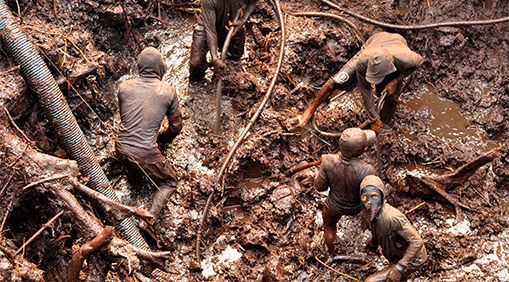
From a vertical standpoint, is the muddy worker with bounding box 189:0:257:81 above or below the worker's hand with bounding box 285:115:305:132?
above

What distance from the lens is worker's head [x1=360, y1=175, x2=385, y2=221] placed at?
5.68 m

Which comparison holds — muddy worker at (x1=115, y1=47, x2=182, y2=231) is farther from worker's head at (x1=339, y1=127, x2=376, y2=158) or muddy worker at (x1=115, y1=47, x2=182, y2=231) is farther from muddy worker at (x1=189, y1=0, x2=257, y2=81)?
worker's head at (x1=339, y1=127, x2=376, y2=158)

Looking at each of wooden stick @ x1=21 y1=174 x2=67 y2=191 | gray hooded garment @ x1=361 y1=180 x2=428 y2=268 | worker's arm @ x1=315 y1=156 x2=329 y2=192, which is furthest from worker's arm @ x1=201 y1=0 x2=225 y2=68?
gray hooded garment @ x1=361 y1=180 x2=428 y2=268

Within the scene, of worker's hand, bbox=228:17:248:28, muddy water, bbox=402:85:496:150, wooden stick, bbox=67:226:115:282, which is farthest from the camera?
muddy water, bbox=402:85:496:150

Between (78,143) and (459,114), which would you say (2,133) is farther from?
Result: (459,114)

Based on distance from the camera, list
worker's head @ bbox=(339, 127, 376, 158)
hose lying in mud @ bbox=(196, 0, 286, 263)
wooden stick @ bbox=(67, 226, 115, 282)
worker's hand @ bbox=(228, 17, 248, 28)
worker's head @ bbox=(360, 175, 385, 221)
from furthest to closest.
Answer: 1. worker's hand @ bbox=(228, 17, 248, 28)
2. hose lying in mud @ bbox=(196, 0, 286, 263)
3. worker's head @ bbox=(339, 127, 376, 158)
4. worker's head @ bbox=(360, 175, 385, 221)
5. wooden stick @ bbox=(67, 226, 115, 282)

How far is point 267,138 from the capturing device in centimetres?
754

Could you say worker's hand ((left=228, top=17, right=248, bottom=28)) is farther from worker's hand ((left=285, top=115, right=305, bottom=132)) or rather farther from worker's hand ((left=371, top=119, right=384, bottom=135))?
worker's hand ((left=371, top=119, right=384, bottom=135))

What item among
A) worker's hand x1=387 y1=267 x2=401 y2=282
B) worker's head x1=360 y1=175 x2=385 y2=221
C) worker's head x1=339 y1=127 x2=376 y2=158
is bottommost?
worker's hand x1=387 y1=267 x2=401 y2=282

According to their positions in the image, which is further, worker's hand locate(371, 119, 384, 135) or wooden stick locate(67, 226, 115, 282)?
worker's hand locate(371, 119, 384, 135)

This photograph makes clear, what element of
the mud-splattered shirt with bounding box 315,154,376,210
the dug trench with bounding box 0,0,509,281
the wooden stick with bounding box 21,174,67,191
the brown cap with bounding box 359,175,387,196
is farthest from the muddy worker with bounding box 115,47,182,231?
the brown cap with bounding box 359,175,387,196

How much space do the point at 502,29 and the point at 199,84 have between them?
4.83 metres

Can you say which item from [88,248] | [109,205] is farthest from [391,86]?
[88,248]

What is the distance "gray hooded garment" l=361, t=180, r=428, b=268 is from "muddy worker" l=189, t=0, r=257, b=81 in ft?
9.54
